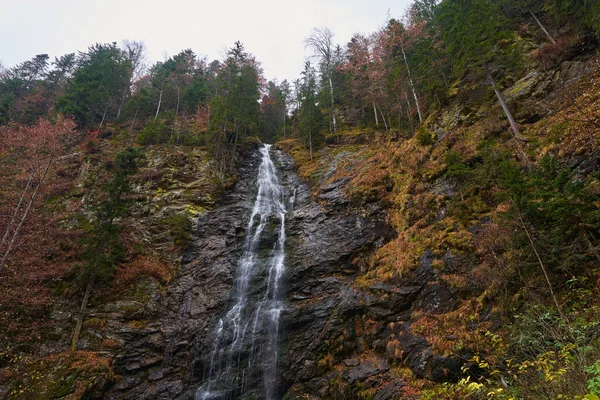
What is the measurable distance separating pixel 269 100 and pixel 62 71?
1279 inches

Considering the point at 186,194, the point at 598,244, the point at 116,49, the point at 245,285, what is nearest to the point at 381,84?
the point at 186,194

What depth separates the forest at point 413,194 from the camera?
7.49 meters

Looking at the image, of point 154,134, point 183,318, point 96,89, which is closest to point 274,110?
point 154,134

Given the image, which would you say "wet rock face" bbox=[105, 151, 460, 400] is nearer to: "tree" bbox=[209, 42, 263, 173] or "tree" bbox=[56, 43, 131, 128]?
"tree" bbox=[209, 42, 263, 173]

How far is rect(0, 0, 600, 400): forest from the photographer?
24.6ft

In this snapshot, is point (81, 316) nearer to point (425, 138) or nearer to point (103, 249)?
point (103, 249)

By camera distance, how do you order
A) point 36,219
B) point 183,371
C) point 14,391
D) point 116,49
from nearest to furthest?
1. point 14,391
2. point 183,371
3. point 36,219
4. point 116,49

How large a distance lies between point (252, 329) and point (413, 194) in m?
→ 10.7

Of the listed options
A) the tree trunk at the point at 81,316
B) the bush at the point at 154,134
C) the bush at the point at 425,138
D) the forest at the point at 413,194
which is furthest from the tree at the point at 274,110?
the tree trunk at the point at 81,316

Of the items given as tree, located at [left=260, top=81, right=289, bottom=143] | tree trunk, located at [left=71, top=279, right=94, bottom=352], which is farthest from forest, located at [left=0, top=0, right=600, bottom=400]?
tree, located at [left=260, top=81, right=289, bottom=143]

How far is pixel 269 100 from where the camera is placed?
4609cm

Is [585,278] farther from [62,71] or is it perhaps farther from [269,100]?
[62,71]

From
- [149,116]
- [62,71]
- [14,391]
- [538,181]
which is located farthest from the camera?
[62,71]

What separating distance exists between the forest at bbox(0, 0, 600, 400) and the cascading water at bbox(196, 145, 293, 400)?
3012mm
